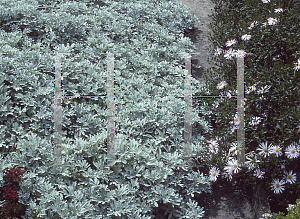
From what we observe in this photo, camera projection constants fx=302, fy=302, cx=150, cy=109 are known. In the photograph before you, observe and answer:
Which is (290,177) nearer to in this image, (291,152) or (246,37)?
(291,152)

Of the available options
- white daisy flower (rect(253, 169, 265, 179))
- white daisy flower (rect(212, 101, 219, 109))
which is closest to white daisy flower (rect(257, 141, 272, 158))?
white daisy flower (rect(253, 169, 265, 179))

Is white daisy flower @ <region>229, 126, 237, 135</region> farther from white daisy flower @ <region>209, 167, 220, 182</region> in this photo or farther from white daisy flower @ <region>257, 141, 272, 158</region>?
white daisy flower @ <region>209, 167, 220, 182</region>

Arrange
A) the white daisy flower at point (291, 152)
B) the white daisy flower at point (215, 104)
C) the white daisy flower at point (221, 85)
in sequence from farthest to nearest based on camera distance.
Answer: the white daisy flower at point (221, 85)
the white daisy flower at point (215, 104)
the white daisy flower at point (291, 152)

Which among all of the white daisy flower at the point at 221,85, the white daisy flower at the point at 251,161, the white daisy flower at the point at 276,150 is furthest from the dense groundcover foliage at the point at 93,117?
the white daisy flower at the point at 276,150

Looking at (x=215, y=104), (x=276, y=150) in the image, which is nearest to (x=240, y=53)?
(x=215, y=104)

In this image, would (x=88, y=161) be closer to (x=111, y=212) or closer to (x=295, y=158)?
(x=111, y=212)

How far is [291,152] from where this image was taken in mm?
3301

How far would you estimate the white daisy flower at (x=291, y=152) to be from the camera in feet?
10.7

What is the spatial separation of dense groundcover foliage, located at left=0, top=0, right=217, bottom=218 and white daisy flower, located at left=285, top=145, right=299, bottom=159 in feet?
3.18

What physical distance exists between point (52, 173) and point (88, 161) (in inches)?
18.4

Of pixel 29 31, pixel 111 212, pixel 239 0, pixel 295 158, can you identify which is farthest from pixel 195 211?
pixel 239 0

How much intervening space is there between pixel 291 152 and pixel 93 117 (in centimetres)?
240

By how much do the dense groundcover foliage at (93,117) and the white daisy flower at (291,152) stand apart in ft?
3.18

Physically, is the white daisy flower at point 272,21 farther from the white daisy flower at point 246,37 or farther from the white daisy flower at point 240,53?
the white daisy flower at point 240,53
